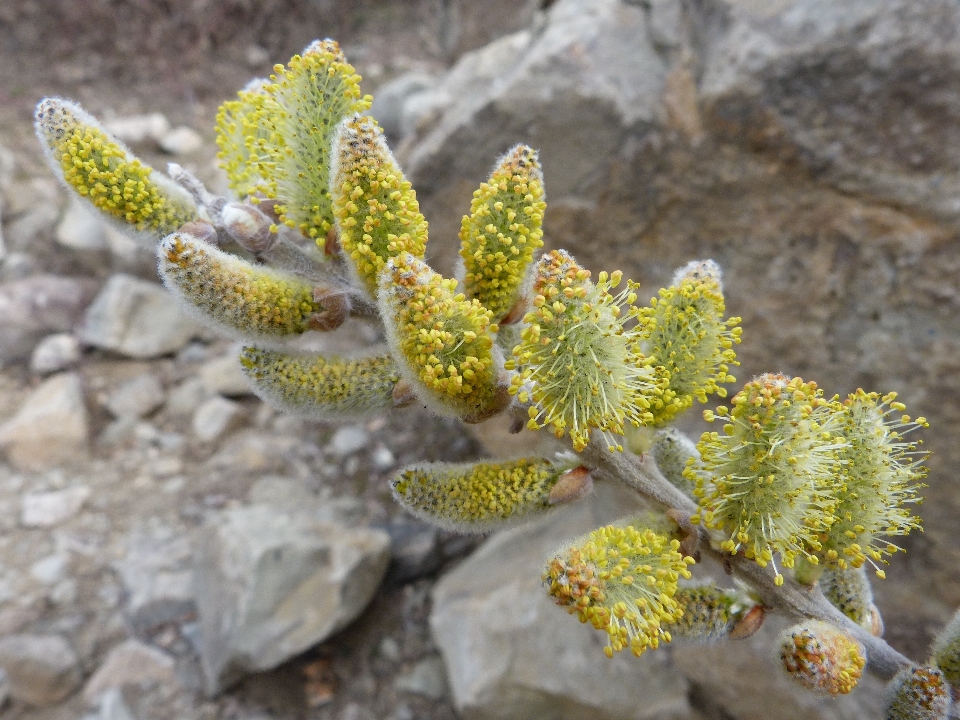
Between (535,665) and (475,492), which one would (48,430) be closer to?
(535,665)

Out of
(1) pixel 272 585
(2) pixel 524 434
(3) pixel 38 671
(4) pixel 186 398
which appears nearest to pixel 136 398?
(4) pixel 186 398

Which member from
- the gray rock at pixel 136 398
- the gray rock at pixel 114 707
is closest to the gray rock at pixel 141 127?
the gray rock at pixel 136 398

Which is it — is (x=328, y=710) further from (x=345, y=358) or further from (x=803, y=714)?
(x=345, y=358)

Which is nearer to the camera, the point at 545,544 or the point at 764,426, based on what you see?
the point at 764,426

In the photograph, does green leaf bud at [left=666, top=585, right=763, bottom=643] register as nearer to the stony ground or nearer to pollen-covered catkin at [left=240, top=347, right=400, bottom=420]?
pollen-covered catkin at [left=240, top=347, right=400, bottom=420]

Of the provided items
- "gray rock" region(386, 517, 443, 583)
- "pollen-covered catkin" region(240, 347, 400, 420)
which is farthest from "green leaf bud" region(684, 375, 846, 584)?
"gray rock" region(386, 517, 443, 583)

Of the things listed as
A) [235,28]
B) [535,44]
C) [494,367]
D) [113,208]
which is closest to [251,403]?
[535,44]
